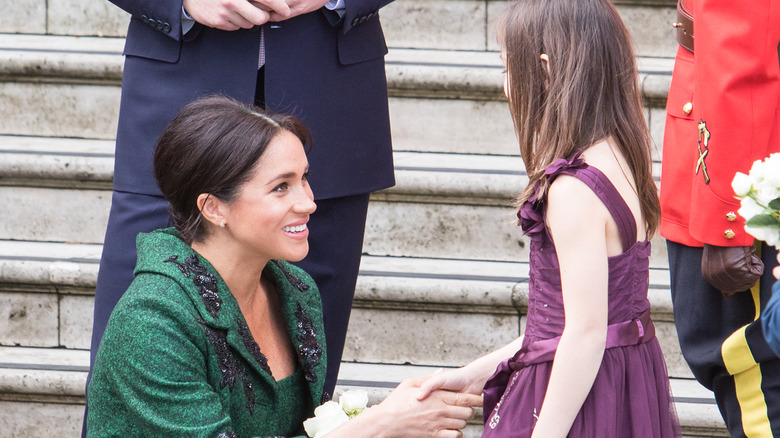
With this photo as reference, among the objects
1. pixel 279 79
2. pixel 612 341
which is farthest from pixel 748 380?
pixel 279 79

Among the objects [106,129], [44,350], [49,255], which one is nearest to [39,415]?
[44,350]

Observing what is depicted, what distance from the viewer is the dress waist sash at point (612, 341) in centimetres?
181

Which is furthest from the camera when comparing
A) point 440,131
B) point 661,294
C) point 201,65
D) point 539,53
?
point 440,131

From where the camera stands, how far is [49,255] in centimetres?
297

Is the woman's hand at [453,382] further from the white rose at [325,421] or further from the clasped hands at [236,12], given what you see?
the clasped hands at [236,12]

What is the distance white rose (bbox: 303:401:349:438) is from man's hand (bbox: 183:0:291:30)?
0.74 m

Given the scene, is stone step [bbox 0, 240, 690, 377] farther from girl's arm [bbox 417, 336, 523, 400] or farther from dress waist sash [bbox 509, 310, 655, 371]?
dress waist sash [bbox 509, 310, 655, 371]

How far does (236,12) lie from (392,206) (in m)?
1.26

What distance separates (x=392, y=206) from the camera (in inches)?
120

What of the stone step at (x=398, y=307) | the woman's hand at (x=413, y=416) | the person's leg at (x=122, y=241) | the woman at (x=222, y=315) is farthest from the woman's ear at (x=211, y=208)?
the stone step at (x=398, y=307)

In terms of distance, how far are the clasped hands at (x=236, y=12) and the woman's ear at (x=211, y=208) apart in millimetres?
325

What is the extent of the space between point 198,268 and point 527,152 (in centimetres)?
65

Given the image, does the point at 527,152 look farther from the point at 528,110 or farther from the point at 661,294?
the point at 661,294

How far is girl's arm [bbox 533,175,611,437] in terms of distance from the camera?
168 cm
